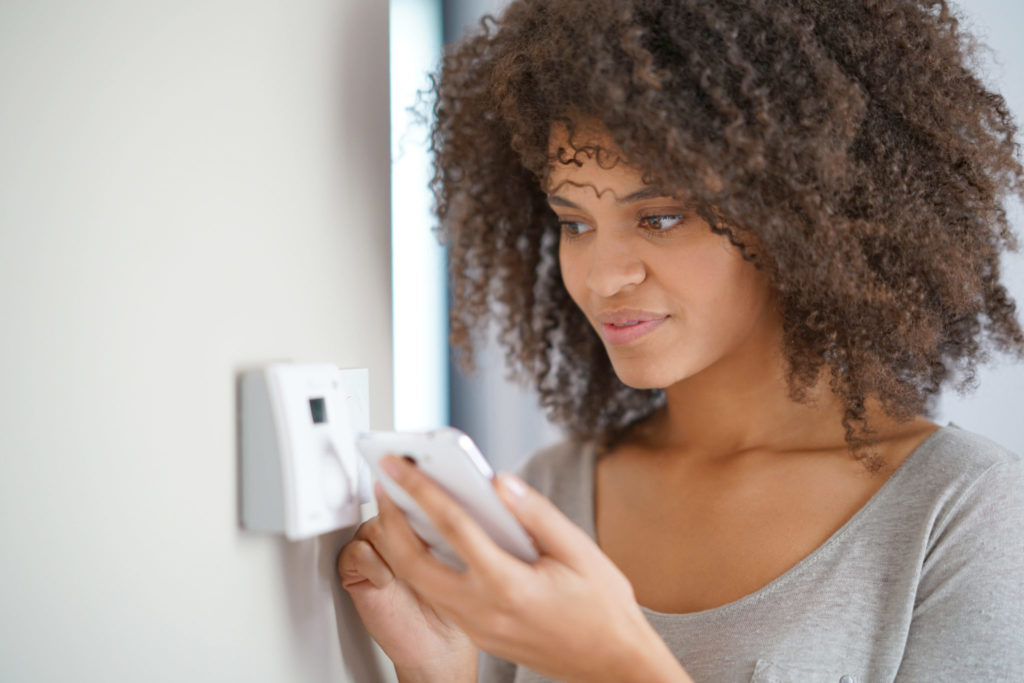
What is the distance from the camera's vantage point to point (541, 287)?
4.78 feet

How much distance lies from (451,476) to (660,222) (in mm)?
478

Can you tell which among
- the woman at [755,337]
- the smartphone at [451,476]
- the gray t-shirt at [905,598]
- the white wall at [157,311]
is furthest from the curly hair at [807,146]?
the smartphone at [451,476]

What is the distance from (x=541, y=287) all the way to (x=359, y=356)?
73cm

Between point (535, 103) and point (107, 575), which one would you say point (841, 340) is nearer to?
point (535, 103)

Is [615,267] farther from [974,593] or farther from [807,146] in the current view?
[974,593]

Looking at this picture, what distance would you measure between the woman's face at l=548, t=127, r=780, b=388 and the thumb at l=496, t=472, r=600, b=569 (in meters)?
0.40

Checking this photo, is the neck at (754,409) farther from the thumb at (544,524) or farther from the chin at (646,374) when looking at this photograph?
the thumb at (544,524)

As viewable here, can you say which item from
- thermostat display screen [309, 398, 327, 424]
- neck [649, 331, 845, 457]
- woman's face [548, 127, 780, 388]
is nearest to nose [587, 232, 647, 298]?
woman's face [548, 127, 780, 388]

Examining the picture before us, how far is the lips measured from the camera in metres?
0.98

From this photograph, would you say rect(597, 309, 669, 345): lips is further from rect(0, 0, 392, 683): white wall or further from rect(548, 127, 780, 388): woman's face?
rect(0, 0, 392, 683): white wall

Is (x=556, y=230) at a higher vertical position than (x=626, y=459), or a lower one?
higher

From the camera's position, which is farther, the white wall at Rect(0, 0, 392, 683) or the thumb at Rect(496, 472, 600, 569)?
the thumb at Rect(496, 472, 600, 569)

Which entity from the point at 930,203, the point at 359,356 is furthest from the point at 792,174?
the point at 359,356

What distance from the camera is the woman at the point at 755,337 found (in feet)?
Answer: 2.53
